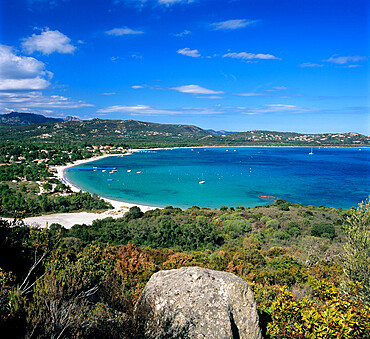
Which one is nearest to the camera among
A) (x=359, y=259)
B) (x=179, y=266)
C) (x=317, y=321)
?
(x=317, y=321)

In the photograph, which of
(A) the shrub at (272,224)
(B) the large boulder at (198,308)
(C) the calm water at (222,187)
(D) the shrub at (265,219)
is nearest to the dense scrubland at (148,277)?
(B) the large boulder at (198,308)

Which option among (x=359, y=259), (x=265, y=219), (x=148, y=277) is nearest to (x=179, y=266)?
(x=148, y=277)

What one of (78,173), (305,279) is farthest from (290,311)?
(78,173)

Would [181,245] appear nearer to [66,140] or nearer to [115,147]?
[115,147]

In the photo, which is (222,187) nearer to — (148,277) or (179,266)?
(179,266)

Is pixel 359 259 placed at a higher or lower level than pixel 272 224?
higher

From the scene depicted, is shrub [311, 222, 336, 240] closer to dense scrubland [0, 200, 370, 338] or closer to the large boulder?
dense scrubland [0, 200, 370, 338]
